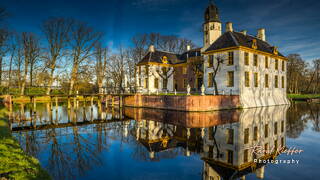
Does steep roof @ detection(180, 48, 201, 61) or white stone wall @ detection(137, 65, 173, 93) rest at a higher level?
steep roof @ detection(180, 48, 201, 61)

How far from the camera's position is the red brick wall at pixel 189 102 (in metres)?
20.5

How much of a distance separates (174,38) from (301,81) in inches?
1434

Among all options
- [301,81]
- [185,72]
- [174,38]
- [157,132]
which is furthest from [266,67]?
[301,81]

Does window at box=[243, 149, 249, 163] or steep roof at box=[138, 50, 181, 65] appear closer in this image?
window at box=[243, 149, 249, 163]

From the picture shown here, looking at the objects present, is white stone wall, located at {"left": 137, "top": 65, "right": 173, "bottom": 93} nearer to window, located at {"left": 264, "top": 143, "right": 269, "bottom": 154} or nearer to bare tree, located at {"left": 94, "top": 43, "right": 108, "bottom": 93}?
bare tree, located at {"left": 94, "top": 43, "right": 108, "bottom": 93}

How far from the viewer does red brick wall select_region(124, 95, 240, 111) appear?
2055cm

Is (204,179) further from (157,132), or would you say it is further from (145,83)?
(145,83)

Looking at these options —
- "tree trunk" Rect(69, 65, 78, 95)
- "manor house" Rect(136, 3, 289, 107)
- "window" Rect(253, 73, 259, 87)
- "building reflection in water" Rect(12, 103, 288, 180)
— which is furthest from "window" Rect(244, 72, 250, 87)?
"tree trunk" Rect(69, 65, 78, 95)

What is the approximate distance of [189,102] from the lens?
812 inches

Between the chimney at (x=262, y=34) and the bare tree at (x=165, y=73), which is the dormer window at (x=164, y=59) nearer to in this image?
the bare tree at (x=165, y=73)

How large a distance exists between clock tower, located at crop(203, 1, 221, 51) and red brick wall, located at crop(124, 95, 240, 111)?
10052mm

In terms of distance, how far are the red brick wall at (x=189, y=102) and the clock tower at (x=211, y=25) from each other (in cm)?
1005

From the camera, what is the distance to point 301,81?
5812cm

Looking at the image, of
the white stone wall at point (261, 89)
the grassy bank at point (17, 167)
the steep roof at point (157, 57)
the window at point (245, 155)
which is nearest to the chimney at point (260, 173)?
the window at point (245, 155)
